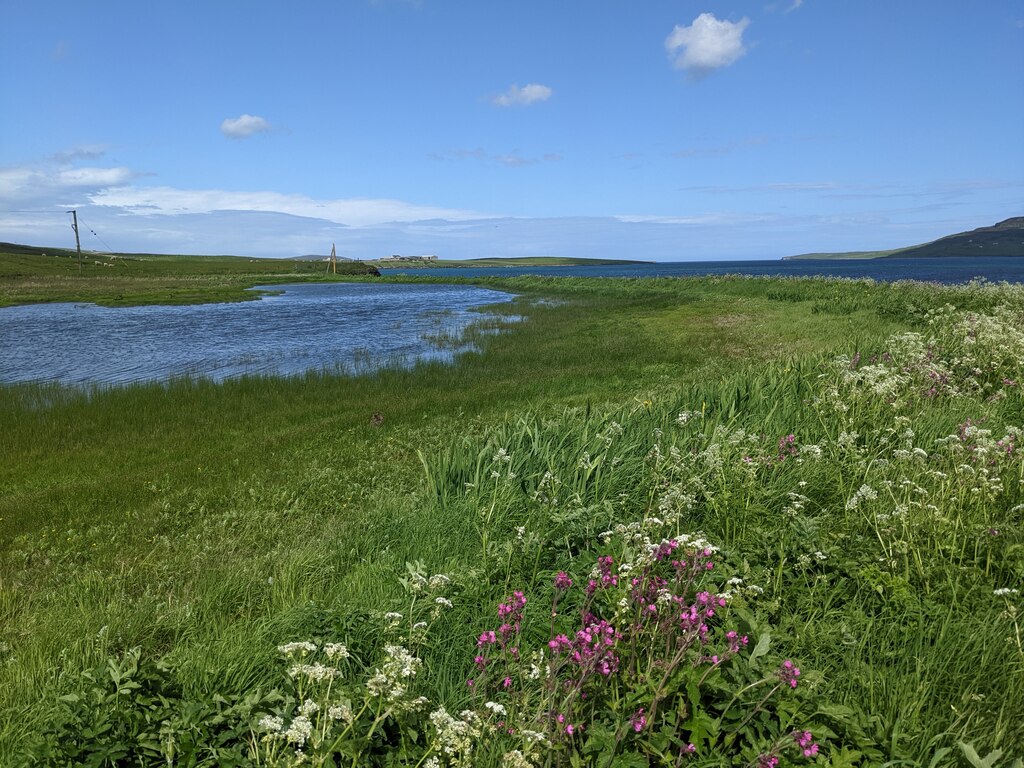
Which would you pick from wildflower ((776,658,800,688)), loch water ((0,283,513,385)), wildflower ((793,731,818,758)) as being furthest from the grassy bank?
wildflower ((793,731,818,758))

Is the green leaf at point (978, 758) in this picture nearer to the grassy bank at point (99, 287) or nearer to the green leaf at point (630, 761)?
the green leaf at point (630, 761)

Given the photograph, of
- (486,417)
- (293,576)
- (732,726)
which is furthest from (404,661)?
(486,417)

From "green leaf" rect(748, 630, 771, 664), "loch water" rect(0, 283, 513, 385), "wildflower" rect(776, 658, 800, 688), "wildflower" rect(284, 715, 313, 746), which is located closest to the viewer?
"wildflower" rect(284, 715, 313, 746)

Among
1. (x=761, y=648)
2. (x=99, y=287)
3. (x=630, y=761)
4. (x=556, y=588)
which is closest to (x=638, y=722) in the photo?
(x=630, y=761)

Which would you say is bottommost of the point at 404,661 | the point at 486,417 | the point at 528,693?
the point at 486,417

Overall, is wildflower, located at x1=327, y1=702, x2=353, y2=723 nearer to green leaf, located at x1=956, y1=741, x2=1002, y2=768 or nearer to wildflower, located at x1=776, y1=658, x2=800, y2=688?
wildflower, located at x1=776, y1=658, x2=800, y2=688

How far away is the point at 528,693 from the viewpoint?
293 cm

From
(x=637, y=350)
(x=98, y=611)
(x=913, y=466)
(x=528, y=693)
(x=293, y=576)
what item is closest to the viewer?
(x=528, y=693)

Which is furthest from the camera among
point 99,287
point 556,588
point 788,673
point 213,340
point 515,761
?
point 99,287

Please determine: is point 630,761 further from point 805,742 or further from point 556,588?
point 556,588

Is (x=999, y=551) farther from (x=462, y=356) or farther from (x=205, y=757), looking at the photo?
(x=462, y=356)

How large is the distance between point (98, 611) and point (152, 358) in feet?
68.6

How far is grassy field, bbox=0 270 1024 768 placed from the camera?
9.02 ft

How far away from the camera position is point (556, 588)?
12.3 feet
